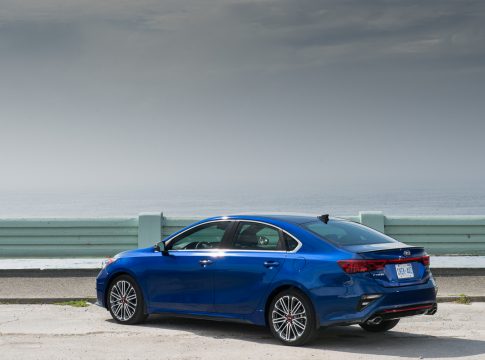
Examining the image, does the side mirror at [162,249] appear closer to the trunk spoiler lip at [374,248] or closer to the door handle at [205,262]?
the door handle at [205,262]

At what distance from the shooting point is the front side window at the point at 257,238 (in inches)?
448

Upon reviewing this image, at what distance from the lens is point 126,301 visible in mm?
12664

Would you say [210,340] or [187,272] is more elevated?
[187,272]

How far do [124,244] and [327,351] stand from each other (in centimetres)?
756

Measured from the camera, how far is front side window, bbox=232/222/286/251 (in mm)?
11367

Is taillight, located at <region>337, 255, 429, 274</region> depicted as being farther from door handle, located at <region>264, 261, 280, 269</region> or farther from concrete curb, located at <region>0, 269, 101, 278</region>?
concrete curb, located at <region>0, 269, 101, 278</region>

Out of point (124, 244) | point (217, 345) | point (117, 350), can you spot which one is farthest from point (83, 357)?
point (124, 244)

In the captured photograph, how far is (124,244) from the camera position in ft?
57.2

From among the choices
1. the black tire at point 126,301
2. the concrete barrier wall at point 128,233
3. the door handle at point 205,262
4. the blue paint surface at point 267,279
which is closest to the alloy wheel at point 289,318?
the blue paint surface at point 267,279

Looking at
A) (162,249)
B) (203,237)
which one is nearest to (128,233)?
(162,249)

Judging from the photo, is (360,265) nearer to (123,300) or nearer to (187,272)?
(187,272)

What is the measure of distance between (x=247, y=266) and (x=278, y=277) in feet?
1.70

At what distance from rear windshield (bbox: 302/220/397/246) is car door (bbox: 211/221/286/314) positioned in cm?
44

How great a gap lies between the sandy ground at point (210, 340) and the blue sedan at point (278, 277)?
0.90 ft
